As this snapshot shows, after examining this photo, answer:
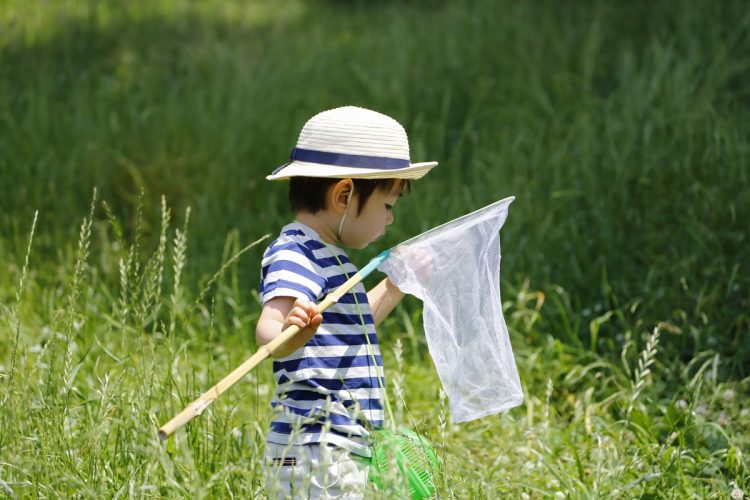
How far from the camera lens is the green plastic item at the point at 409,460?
237 centimetres

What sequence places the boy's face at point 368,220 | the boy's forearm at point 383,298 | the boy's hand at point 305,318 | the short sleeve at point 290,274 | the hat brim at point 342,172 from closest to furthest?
1. the boy's hand at point 305,318
2. the short sleeve at point 290,274
3. the hat brim at point 342,172
4. the boy's face at point 368,220
5. the boy's forearm at point 383,298

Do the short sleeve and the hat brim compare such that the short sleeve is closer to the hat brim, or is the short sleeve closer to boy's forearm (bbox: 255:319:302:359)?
boy's forearm (bbox: 255:319:302:359)

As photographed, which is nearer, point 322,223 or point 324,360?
point 324,360

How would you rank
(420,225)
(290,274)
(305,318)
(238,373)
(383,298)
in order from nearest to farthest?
1. (238,373)
2. (305,318)
3. (290,274)
4. (383,298)
5. (420,225)

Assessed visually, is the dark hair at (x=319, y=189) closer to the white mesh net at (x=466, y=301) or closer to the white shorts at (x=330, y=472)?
the white mesh net at (x=466, y=301)

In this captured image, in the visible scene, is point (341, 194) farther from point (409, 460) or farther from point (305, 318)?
point (409, 460)

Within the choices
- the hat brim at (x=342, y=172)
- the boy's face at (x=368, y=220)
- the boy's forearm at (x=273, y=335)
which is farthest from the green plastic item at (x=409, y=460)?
the hat brim at (x=342, y=172)

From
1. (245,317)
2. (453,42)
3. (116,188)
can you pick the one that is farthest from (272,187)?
(453,42)

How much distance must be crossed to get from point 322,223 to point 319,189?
0.08 metres

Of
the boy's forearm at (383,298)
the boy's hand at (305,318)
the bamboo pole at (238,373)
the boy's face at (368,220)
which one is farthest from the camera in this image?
the boy's forearm at (383,298)

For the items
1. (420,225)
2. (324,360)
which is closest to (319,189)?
(324,360)

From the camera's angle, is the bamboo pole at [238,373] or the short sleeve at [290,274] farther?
the short sleeve at [290,274]

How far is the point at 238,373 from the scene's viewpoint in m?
2.12

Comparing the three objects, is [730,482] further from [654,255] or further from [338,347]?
[654,255]
